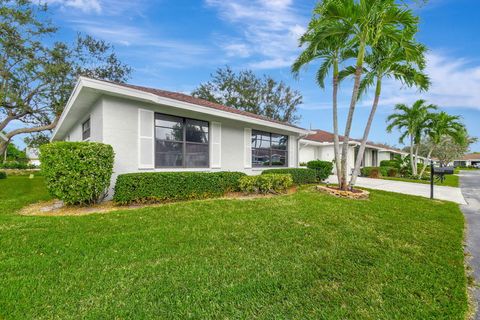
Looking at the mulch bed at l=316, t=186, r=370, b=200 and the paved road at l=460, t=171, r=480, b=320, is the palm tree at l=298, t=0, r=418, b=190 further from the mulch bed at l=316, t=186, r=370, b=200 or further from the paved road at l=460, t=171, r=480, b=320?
the paved road at l=460, t=171, r=480, b=320

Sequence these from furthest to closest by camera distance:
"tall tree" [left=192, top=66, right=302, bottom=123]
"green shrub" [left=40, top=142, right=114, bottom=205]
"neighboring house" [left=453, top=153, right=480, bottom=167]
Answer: "neighboring house" [left=453, top=153, right=480, bottom=167], "tall tree" [left=192, top=66, right=302, bottom=123], "green shrub" [left=40, top=142, right=114, bottom=205]

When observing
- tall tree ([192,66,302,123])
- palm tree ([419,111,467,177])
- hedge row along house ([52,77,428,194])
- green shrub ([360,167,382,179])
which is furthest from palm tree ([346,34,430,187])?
tall tree ([192,66,302,123])

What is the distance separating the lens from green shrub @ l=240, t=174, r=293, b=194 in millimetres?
7996

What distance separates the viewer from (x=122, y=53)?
21.9 metres

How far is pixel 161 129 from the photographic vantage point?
7.78m

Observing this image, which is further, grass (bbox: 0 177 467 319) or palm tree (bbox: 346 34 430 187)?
palm tree (bbox: 346 34 430 187)

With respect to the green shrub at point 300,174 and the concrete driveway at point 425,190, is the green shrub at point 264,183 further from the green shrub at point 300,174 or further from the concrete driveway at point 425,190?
the concrete driveway at point 425,190

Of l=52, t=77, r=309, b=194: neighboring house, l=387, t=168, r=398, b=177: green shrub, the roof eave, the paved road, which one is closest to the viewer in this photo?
the paved road

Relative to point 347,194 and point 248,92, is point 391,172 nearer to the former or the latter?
point 347,194

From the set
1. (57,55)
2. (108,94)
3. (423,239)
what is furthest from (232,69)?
(423,239)

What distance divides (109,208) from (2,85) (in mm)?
19106

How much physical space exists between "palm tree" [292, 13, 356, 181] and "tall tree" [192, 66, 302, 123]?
67.2ft

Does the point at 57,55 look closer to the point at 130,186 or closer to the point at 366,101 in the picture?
the point at 130,186

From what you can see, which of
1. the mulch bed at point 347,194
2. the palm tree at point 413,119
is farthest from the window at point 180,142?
the palm tree at point 413,119
